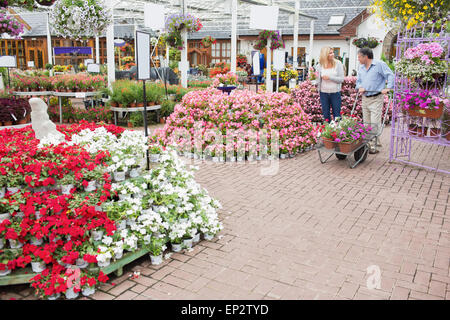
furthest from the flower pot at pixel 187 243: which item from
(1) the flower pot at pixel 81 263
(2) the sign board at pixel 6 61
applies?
(2) the sign board at pixel 6 61

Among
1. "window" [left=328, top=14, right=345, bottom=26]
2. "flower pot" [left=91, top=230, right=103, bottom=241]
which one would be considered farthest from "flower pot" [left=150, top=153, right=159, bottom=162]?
"window" [left=328, top=14, right=345, bottom=26]

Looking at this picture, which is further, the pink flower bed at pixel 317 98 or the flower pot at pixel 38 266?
the pink flower bed at pixel 317 98

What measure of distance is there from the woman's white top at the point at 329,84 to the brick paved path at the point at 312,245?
88.3 inches

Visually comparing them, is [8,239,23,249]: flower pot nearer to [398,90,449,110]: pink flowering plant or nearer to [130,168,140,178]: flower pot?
[130,168,140,178]: flower pot

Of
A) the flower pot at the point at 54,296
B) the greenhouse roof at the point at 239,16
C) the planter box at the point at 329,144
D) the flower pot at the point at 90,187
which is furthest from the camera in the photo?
the greenhouse roof at the point at 239,16

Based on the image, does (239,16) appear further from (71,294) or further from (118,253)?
(71,294)

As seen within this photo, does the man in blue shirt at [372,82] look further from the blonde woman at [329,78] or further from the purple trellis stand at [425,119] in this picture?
the blonde woman at [329,78]

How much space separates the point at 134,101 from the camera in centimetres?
960

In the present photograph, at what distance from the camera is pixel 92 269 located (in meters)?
3.00

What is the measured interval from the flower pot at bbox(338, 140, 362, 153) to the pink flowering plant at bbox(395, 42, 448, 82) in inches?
48.8

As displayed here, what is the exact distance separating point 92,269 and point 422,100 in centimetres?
504

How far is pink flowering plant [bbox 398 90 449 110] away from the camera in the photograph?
568 centimetres

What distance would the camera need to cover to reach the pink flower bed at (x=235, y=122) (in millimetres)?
6918
